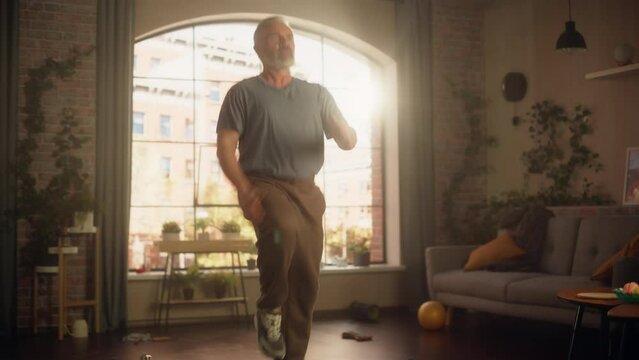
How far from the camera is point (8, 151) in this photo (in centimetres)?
633

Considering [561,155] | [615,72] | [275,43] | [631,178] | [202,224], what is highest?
[615,72]

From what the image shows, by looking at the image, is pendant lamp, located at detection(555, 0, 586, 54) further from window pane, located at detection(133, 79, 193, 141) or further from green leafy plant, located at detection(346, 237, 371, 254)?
window pane, located at detection(133, 79, 193, 141)

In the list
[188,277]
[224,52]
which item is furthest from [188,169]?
[224,52]

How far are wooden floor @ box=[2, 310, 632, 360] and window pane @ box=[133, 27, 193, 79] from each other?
234 centimetres

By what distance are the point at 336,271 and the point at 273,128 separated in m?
4.63

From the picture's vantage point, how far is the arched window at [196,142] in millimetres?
7117

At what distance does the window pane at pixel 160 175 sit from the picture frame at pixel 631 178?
3.80 m

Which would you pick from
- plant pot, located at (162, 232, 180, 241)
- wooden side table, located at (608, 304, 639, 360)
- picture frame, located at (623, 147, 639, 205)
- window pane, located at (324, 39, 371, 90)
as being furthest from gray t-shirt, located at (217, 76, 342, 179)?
window pane, located at (324, 39, 371, 90)

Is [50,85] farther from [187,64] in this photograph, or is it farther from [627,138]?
[627,138]

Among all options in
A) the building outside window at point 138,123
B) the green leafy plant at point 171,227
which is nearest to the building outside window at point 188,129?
the building outside window at point 138,123

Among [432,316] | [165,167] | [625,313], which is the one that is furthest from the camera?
[165,167]

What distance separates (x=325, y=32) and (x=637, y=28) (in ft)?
9.52

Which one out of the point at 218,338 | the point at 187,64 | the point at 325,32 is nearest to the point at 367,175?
the point at 325,32

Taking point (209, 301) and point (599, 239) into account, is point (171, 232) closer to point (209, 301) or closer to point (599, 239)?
point (209, 301)
